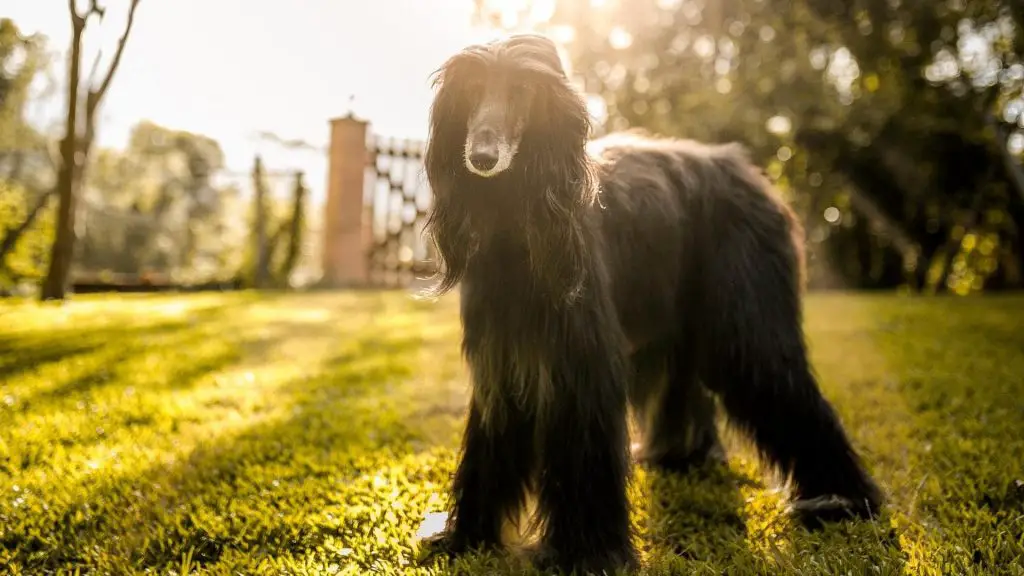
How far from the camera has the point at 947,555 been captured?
6.87 feet

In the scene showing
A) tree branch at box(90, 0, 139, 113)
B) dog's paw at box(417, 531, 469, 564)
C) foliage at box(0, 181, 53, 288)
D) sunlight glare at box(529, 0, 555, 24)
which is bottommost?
dog's paw at box(417, 531, 469, 564)

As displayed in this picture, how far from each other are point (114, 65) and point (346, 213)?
6.05 m

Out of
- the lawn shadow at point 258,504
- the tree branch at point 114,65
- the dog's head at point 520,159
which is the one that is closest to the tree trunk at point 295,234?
the tree branch at point 114,65

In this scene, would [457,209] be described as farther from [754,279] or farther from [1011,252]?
[1011,252]

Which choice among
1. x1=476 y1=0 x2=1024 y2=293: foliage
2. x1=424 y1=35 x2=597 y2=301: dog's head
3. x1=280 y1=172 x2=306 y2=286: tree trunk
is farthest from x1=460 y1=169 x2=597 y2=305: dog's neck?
x1=280 y1=172 x2=306 y2=286: tree trunk

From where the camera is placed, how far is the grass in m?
2.15

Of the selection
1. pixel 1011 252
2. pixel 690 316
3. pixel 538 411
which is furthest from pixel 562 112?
pixel 1011 252

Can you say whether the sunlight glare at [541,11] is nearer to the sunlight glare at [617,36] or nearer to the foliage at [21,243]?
the sunlight glare at [617,36]

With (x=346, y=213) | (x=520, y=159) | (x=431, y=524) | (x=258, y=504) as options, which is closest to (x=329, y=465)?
(x=258, y=504)

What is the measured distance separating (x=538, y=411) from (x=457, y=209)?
25.5 inches

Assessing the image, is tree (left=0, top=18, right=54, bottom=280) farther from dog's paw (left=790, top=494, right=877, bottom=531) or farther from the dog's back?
dog's paw (left=790, top=494, right=877, bottom=531)

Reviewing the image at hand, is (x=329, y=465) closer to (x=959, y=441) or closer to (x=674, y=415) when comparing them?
(x=674, y=415)

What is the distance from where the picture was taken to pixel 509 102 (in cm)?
202

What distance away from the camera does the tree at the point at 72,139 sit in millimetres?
3092
